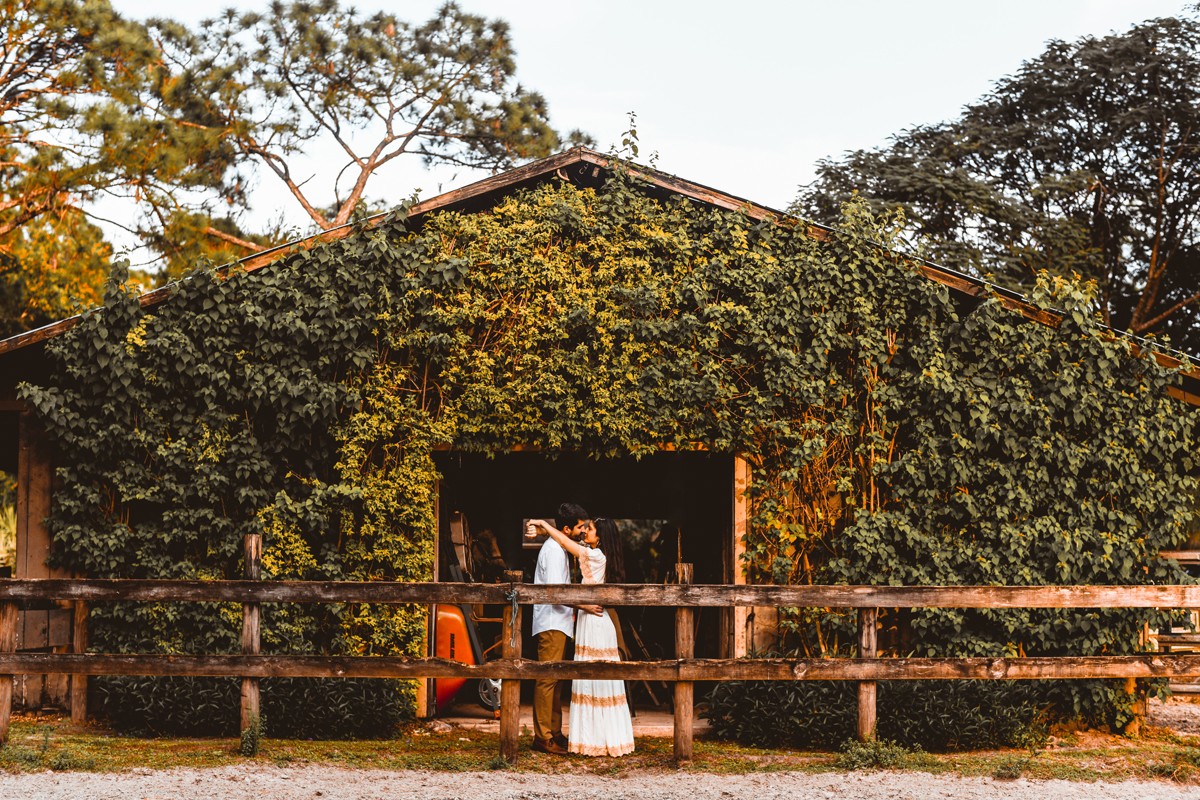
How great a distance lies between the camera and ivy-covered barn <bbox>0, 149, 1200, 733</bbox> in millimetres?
8422

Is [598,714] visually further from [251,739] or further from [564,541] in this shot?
[251,739]

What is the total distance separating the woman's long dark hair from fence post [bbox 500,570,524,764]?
135cm

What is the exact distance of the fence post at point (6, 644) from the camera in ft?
22.8

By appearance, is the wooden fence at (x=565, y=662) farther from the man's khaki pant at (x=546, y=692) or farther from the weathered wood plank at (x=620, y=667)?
the man's khaki pant at (x=546, y=692)

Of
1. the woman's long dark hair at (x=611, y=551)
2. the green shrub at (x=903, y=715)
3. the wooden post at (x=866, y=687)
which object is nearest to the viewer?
the wooden post at (x=866, y=687)

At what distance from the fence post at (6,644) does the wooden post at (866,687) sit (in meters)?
5.89

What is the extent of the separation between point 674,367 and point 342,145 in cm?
1746

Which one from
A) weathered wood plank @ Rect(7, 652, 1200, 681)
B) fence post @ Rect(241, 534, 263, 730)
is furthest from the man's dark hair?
fence post @ Rect(241, 534, 263, 730)

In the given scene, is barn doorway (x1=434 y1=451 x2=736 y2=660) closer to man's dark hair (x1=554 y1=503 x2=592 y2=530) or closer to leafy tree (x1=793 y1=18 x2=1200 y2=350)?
man's dark hair (x1=554 y1=503 x2=592 y2=530)

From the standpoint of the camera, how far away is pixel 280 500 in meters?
8.41

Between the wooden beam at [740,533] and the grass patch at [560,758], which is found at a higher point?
the wooden beam at [740,533]

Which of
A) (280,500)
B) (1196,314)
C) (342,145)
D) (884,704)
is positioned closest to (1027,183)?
(1196,314)

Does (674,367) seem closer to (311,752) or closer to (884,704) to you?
(884,704)

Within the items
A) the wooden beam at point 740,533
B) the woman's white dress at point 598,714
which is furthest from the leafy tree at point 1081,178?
the woman's white dress at point 598,714
